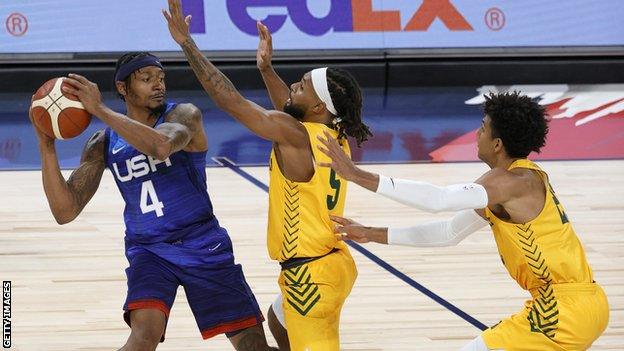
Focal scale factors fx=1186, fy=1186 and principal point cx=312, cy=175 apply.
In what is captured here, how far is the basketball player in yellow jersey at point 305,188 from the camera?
5031mm

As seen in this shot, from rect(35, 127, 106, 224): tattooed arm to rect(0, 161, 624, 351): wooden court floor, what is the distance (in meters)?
1.37

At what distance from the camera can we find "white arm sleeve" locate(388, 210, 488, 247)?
5129 mm

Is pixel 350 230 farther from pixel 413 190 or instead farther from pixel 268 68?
pixel 268 68

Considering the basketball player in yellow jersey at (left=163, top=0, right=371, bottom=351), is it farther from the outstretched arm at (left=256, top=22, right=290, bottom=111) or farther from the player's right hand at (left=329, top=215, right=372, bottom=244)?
the outstretched arm at (left=256, top=22, right=290, bottom=111)

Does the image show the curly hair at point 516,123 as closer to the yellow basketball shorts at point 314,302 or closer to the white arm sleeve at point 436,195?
the white arm sleeve at point 436,195

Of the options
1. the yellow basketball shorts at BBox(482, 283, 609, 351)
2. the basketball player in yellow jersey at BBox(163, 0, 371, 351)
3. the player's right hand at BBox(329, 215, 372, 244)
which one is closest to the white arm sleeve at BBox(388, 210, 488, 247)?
the player's right hand at BBox(329, 215, 372, 244)

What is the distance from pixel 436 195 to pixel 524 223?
1.28 ft

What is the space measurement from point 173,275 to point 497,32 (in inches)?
380

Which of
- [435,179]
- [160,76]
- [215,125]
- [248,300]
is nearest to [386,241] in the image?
[248,300]

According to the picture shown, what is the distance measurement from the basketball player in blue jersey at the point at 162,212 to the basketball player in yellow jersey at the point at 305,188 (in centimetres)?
23

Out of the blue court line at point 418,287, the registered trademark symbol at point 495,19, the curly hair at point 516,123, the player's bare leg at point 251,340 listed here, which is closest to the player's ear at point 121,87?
the player's bare leg at point 251,340

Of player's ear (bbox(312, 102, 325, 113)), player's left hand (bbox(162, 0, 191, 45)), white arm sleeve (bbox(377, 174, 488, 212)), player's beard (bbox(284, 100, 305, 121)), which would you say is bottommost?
white arm sleeve (bbox(377, 174, 488, 212))

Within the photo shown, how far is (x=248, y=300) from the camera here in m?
5.34

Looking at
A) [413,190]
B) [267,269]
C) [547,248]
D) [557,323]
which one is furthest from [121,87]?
[267,269]
